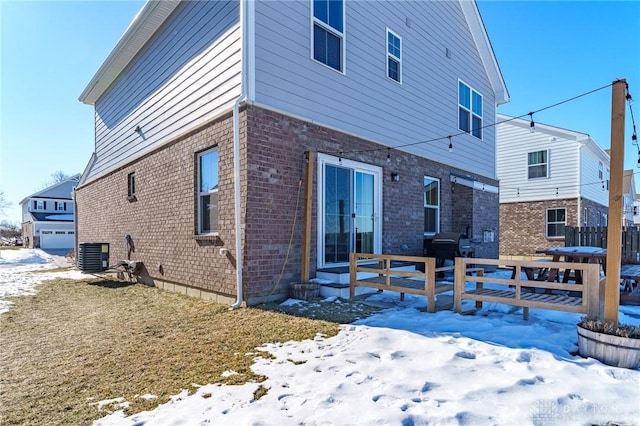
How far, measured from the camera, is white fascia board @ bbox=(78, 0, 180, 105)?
26.9ft

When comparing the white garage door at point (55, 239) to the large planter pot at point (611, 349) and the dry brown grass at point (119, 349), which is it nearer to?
the dry brown grass at point (119, 349)

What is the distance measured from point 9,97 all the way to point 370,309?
396 inches

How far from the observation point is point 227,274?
6.23 meters

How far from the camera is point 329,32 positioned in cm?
733

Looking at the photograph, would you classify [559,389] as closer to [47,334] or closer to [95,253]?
[47,334]

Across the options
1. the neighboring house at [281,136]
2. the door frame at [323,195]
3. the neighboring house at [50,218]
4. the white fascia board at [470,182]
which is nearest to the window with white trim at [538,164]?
the white fascia board at [470,182]

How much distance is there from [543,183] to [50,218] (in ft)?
128

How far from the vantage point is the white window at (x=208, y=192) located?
6.90 metres

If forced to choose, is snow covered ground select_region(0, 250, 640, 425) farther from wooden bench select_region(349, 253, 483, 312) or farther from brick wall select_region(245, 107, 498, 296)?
brick wall select_region(245, 107, 498, 296)

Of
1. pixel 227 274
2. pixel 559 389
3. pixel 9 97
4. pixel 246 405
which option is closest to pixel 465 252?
pixel 227 274

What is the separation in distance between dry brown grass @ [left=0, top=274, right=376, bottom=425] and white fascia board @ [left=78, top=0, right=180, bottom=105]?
6396mm

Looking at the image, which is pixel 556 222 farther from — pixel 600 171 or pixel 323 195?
pixel 323 195

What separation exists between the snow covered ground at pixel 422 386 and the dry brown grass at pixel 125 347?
0.83 feet

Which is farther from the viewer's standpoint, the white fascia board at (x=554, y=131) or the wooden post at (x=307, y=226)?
the white fascia board at (x=554, y=131)
